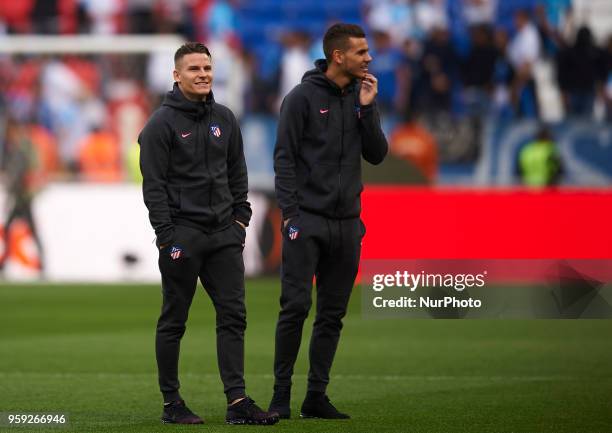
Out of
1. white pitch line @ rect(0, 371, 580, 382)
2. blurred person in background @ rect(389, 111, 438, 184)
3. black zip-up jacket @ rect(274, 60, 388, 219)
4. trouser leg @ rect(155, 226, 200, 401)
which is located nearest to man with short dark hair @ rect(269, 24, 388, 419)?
black zip-up jacket @ rect(274, 60, 388, 219)

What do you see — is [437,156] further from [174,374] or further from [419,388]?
[174,374]

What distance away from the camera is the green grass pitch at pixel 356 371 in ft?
26.1

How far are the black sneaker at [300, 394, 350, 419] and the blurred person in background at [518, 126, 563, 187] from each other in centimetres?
1410

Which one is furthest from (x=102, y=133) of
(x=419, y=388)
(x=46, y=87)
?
(x=419, y=388)

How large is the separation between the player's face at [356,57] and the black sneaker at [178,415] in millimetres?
2053

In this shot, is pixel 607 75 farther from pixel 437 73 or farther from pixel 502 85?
pixel 437 73

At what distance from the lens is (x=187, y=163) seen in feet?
24.9

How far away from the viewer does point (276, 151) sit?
7777mm

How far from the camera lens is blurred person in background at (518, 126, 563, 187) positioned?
21516 mm

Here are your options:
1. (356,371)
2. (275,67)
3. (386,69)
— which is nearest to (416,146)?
(386,69)

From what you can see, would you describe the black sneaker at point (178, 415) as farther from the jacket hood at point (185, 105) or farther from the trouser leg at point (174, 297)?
the jacket hood at point (185, 105)

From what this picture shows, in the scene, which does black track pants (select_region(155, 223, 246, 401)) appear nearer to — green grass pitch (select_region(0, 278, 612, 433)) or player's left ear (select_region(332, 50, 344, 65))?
green grass pitch (select_region(0, 278, 612, 433))

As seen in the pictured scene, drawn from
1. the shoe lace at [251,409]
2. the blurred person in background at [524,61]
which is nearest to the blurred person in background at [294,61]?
the blurred person in background at [524,61]

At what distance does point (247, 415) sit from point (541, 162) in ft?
48.2
